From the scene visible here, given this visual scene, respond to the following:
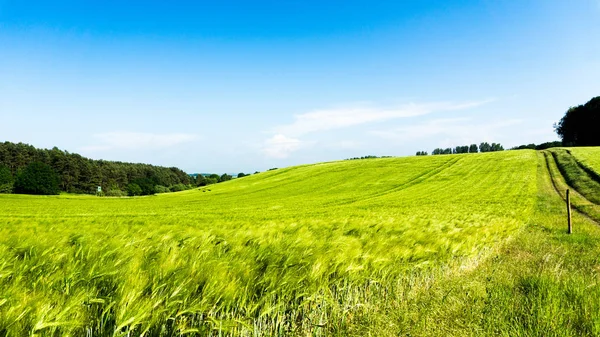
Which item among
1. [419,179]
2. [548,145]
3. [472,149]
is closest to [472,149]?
[472,149]

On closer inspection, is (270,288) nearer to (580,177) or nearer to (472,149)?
(580,177)

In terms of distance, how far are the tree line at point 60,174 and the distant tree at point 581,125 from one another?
412ft

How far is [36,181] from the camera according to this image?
78.8 metres

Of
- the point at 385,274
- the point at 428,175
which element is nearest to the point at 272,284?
the point at 385,274

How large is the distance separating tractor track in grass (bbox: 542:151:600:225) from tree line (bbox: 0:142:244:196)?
100017 mm

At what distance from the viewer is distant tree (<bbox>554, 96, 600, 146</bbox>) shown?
96.6 m

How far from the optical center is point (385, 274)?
13.0 ft

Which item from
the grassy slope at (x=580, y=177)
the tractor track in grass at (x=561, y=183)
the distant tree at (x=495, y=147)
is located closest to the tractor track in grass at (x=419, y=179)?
the tractor track in grass at (x=561, y=183)

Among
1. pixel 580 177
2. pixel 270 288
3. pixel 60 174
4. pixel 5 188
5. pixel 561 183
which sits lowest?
pixel 561 183

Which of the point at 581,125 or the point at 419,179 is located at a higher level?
the point at 581,125

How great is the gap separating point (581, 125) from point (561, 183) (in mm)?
89283

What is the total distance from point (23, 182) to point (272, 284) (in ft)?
336

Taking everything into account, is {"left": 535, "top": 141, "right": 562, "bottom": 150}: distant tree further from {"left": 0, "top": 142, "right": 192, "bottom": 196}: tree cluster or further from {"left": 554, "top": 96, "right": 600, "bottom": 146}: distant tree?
{"left": 0, "top": 142, "right": 192, "bottom": 196}: tree cluster

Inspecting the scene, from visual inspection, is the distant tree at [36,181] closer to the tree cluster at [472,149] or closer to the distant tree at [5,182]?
the distant tree at [5,182]
